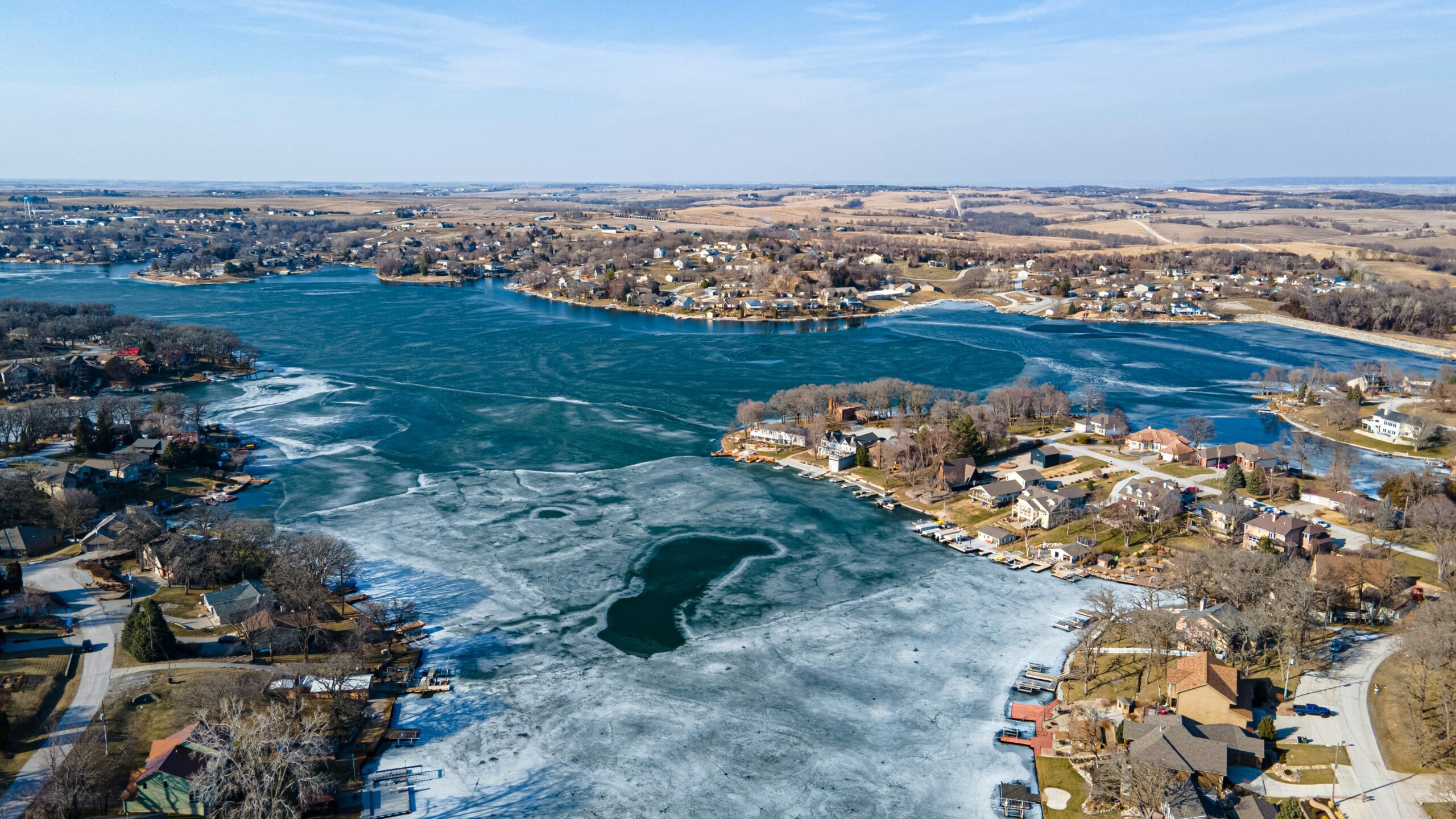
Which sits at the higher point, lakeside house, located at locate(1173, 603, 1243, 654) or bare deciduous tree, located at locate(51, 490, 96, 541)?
bare deciduous tree, located at locate(51, 490, 96, 541)

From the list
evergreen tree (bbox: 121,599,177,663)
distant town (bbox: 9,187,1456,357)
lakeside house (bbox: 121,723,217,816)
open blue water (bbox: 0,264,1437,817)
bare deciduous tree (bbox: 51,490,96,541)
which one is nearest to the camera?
lakeside house (bbox: 121,723,217,816)

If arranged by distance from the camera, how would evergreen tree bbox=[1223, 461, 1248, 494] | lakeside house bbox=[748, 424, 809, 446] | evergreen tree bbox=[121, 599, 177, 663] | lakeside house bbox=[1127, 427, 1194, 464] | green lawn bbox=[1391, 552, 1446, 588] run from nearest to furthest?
evergreen tree bbox=[121, 599, 177, 663] < green lawn bbox=[1391, 552, 1446, 588] < evergreen tree bbox=[1223, 461, 1248, 494] < lakeside house bbox=[1127, 427, 1194, 464] < lakeside house bbox=[748, 424, 809, 446]

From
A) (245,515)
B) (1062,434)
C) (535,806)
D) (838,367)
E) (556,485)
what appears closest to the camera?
(535,806)

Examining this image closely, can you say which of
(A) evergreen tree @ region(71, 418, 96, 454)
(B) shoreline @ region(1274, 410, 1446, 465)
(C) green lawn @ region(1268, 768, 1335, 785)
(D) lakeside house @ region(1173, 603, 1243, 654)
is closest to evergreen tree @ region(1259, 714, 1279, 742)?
(C) green lawn @ region(1268, 768, 1335, 785)

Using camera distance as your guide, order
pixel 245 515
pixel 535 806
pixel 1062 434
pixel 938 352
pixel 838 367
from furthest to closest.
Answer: pixel 938 352, pixel 838 367, pixel 1062 434, pixel 245 515, pixel 535 806

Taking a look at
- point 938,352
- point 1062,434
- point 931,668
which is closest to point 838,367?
point 938,352

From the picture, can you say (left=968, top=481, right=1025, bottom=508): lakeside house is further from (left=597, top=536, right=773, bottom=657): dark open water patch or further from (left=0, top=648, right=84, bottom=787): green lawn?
(left=0, top=648, right=84, bottom=787): green lawn

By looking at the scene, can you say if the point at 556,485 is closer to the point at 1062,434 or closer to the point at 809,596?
the point at 809,596
